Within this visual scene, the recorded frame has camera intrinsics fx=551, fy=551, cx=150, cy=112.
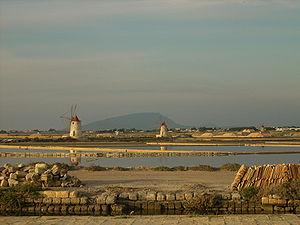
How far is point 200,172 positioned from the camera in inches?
885

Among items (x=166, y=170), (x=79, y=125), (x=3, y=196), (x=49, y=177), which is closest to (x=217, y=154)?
(x=166, y=170)

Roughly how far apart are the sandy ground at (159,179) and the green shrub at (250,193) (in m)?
1.81

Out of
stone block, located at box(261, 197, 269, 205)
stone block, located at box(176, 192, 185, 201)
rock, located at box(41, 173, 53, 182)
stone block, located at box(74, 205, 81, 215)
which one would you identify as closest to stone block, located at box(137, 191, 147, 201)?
stone block, located at box(176, 192, 185, 201)

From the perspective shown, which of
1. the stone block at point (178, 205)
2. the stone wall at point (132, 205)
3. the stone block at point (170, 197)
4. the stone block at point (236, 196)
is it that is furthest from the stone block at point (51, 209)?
the stone block at point (236, 196)

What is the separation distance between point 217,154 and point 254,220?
30652 millimetres

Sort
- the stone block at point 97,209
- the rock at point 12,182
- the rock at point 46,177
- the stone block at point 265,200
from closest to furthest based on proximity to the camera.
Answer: the stone block at point 265,200
the stone block at point 97,209
the rock at point 12,182
the rock at point 46,177

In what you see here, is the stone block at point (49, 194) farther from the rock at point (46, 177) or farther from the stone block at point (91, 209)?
the rock at point (46, 177)

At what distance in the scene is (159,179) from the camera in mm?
19141

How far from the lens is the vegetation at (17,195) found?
45.7 feet

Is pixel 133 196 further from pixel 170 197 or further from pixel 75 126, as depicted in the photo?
pixel 75 126

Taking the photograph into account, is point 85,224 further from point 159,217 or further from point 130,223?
point 159,217

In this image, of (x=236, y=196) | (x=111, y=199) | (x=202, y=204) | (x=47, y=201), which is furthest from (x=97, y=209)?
(x=236, y=196)

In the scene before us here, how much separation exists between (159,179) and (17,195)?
6.23 m

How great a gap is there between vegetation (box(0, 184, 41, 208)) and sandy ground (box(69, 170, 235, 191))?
3040 millimetres
